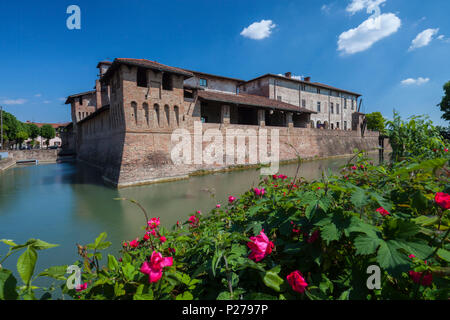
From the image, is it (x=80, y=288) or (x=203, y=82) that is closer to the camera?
(x=80, y=288)

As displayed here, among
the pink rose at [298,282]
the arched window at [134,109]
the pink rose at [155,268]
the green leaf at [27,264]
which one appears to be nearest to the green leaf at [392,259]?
the pink rose at [298,282]

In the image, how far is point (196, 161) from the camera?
1557cm

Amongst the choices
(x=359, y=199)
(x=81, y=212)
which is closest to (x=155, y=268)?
(x=359, y=199)

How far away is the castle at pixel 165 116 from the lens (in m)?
12.6

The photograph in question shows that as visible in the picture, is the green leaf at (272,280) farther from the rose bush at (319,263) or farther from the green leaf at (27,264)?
the green leaf at (27,264)

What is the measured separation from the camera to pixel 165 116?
13891mm

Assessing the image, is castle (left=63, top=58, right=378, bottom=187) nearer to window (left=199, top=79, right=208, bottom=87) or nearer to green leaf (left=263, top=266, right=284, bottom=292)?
window (left=199, top=79, right=208, bottom=87)

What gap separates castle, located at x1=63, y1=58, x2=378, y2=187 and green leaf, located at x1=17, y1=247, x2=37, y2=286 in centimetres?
318

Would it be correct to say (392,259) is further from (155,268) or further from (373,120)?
(373,120)

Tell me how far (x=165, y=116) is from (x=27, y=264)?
13834 mm

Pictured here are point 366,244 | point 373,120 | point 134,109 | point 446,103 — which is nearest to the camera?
point 366,244
